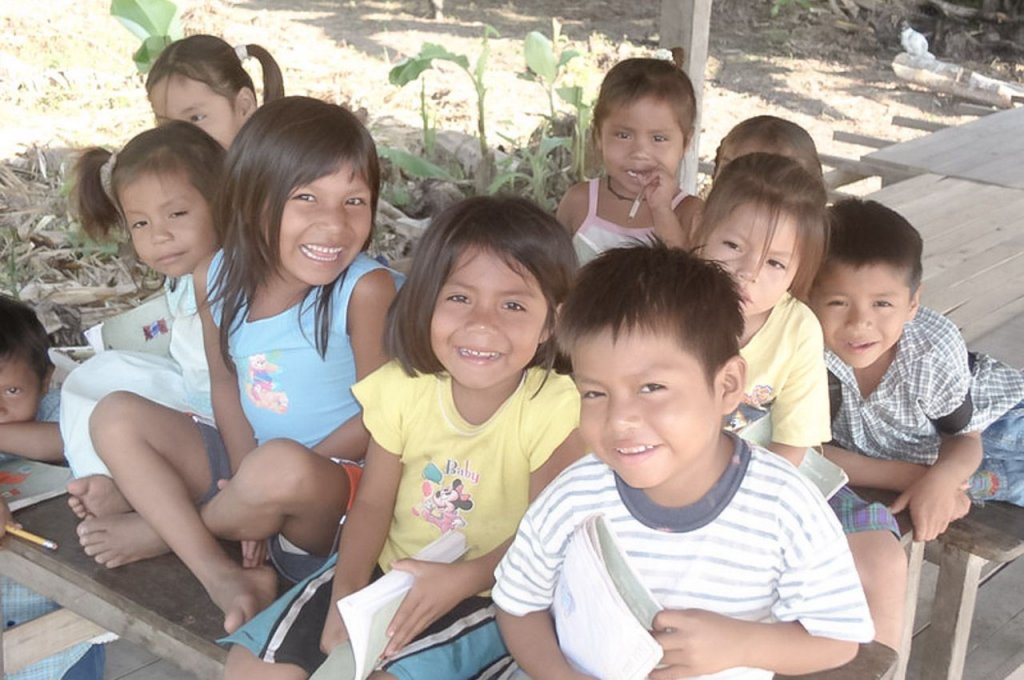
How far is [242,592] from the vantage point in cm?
198

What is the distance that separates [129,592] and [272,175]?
2.64 feet

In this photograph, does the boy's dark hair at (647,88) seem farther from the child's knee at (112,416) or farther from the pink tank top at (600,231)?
the child's knee at (112,416)

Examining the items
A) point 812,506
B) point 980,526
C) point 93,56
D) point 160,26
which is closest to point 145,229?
point 812,506

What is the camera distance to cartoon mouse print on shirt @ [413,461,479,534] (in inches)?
78.4

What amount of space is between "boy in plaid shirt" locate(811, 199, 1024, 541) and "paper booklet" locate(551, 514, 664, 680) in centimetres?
97

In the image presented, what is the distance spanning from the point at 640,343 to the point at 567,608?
38 centimetres

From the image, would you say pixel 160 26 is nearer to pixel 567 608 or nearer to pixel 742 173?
pixel 742 173

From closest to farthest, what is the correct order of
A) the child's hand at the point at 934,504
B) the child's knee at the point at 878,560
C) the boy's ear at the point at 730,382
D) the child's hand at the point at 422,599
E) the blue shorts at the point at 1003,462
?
the boy's ear at the point at 730,382, the child's hand at the point at 422,599, the child's knee at the point at 878,560, the child's hand at the point at 934,504, the blue shorts at the point at 1003,462

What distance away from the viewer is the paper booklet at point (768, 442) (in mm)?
2176

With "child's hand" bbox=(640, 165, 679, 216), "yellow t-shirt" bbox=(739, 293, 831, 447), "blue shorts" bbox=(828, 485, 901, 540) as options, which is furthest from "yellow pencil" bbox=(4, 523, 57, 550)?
"child's hand" bbox=(640, 165, 679, 216)

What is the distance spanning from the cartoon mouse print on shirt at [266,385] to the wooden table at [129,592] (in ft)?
1.15

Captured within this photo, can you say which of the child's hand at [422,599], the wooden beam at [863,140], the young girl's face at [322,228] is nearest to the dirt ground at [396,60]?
the wooden beam at [863,140]

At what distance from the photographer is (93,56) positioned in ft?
26.0

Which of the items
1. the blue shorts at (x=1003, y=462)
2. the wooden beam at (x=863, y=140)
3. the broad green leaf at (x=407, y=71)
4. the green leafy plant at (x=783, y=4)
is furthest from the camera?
the green leafy plant at (x=783, y=4)
